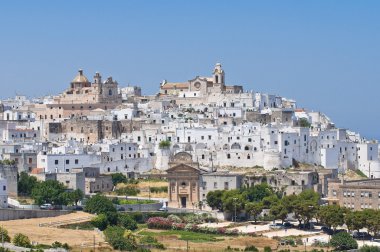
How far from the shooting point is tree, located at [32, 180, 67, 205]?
85.2 meters

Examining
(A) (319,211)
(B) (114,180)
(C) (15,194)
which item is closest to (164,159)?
(B) (114,180)

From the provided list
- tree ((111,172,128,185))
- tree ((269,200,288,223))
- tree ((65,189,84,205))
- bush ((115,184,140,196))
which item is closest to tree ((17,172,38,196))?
tree ((65,189,84,205))

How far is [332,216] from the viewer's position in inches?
3113

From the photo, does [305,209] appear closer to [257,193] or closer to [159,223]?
[257,193]

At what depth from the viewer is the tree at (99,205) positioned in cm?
8262

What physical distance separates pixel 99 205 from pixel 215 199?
9.58 m

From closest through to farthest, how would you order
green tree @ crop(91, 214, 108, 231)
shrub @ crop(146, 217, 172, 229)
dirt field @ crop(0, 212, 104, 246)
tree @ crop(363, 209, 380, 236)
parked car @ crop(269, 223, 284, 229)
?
dirt field @ crop(0, 212, 104, 246) < tree @ crop(363, 209, 380, 236) < green tree @ crop(91, 214, 108, 231) < parked car @ crop(269, 223, 284, 229) < shrub @ crop(146, 217, 172, 229)

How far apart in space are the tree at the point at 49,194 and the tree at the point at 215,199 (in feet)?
35.3

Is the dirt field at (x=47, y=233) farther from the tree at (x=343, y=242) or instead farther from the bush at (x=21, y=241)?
the tree at (x=343, y=242)

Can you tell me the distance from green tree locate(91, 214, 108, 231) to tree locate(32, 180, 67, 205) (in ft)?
19.5

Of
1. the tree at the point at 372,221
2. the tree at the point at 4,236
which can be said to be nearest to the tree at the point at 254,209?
the tree at the point at 372,221

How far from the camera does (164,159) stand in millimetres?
98438

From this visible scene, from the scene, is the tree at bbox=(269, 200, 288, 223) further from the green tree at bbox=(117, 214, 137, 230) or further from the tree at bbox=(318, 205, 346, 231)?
the green tree at bbox=(117, 214, 137, 230)

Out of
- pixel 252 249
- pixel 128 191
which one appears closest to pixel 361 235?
pixel 252 249
